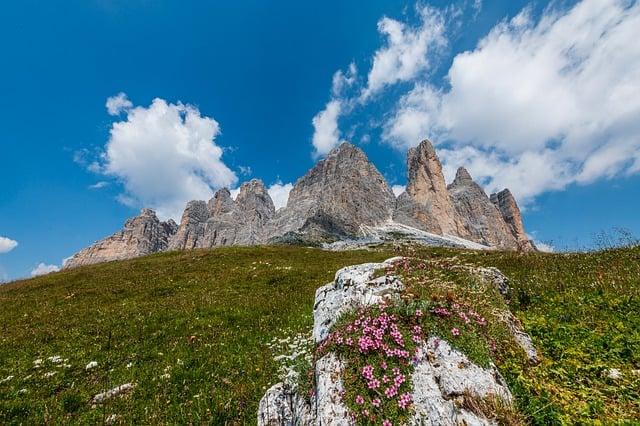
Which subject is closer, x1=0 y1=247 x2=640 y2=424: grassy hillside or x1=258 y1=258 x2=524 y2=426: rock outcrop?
x1=258 y1=258 x2=524 y2=426: rock outcrop

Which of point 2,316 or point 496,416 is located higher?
A: point 2,316

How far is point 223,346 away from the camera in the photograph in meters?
13.5

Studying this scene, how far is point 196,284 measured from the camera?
25219mm

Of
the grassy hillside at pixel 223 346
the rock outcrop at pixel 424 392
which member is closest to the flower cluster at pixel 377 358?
the rock outcrop at pixel 424 392

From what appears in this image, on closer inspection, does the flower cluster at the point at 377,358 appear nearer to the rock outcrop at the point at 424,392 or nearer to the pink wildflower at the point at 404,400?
the pink wildflower at the point at 404,400

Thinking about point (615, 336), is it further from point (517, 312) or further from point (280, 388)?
point (280, 388)

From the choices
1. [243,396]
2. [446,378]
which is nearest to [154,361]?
[243,396]

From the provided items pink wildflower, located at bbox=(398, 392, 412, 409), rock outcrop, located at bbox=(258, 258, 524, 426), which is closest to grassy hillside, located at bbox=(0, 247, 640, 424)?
rock outcrop, located at bbox=(258, 258, 524, 426)

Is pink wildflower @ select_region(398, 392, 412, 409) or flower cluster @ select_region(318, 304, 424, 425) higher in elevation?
flower cluster @ select_region(318, 304, 424, 425)

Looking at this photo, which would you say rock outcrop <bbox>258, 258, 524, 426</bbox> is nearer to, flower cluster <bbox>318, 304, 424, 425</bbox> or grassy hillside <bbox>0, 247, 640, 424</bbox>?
flower cluster <bbox>318, 304, 424, 425</bbox>

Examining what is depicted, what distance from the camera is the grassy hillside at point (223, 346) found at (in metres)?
7.20

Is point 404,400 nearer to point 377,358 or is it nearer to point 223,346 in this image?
point 377,358

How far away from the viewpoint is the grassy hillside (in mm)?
7195

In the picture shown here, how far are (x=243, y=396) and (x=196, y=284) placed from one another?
17224 mm
